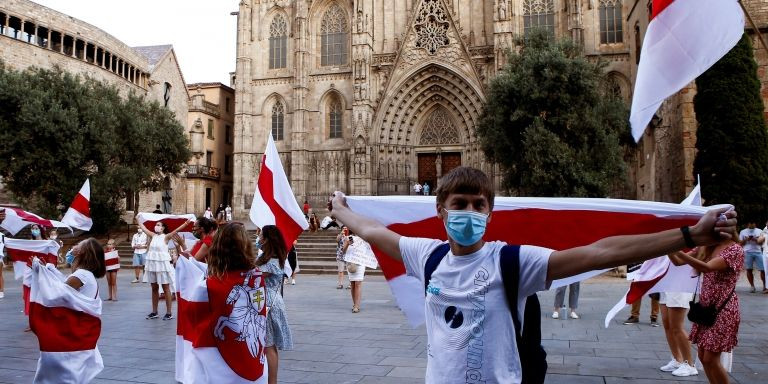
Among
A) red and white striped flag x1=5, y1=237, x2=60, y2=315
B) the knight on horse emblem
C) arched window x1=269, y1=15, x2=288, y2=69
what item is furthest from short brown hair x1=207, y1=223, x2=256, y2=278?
arched window x1=269, y1=15, x2=288, y2=69

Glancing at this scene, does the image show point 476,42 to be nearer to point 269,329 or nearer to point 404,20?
point 404,20

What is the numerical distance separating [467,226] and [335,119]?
121 ft

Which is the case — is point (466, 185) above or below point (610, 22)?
below

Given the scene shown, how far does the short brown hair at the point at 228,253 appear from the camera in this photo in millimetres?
4367

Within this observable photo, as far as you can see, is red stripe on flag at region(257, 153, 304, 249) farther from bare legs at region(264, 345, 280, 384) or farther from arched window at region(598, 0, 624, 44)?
arched window at region(598, 0, 624, 44)

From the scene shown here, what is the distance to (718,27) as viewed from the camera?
136 inches

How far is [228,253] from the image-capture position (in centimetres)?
437

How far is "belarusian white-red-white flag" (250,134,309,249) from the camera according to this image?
596cm

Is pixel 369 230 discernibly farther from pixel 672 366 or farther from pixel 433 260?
pixel 672 366

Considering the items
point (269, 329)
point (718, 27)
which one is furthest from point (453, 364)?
point (269, 329)

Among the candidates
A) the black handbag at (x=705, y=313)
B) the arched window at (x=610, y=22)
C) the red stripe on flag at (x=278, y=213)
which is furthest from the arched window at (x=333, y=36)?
the black handbag at (x=705, y=313)

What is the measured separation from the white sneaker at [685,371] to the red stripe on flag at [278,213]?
174 inches

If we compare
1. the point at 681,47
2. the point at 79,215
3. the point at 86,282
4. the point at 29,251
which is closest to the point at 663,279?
the point at 681,47

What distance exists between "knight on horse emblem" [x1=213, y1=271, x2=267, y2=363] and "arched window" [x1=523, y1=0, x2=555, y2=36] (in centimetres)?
3301
